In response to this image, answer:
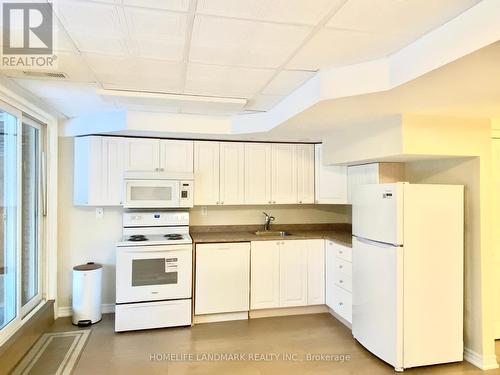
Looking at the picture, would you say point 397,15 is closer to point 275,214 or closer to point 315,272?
point 315,272

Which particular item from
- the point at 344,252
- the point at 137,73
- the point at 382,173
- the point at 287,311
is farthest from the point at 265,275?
the point at 137,73

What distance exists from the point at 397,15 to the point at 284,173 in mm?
2806

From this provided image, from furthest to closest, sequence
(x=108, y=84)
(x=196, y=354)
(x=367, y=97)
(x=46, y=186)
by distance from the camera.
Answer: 1. (x=46, y=186)
2. (x=196, y=354)
3. (x=108, y=84)
4. (x=367, y=97)

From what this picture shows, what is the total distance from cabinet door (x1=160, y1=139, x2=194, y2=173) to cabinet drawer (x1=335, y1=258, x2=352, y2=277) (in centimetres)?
209

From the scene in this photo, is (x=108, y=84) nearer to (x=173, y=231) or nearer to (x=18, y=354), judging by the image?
(x=173, y=231)

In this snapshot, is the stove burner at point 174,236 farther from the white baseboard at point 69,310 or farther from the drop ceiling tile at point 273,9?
the drop ceiling tile at point 273,9

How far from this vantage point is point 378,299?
9.31ft

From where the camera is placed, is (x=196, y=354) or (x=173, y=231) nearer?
(x=196, y=354)

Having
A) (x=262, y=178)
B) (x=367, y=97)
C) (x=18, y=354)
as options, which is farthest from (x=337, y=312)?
(x=18, y=354)

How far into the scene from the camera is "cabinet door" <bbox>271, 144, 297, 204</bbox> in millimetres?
4207

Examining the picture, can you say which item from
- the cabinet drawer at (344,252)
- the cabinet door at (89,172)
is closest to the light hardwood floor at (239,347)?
the cabinet drawer at (344,252)

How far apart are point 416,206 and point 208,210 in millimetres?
2578

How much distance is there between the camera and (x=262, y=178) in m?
4.17

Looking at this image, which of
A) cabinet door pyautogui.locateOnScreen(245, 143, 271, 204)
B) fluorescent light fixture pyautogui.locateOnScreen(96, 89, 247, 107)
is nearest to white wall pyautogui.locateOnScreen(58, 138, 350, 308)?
fluorescent light fixture pyautogui.locateOnScreen(96, 89, 247, 107)
